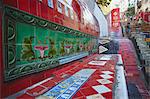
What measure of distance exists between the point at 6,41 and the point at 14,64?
0.47 ft

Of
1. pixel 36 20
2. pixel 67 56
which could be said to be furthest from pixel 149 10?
pixel 36 20

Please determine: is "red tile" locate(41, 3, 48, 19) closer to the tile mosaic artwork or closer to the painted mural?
the painted mural

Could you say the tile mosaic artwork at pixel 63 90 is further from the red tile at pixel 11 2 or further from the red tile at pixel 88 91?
the red tile at pixel 11 2

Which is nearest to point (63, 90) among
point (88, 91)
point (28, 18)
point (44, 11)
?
point (88, 91)

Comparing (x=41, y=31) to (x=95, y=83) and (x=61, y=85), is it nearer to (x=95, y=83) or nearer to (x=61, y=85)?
(x=61, y=85)

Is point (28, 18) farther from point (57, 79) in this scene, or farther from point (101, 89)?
point (101, 89)

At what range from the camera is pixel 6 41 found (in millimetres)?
932

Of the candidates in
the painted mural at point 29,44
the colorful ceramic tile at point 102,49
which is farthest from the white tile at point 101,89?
the colorful ceramic tile at point 102,49

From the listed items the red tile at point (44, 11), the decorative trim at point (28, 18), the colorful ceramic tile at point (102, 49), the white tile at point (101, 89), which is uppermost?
the red tile at point (44, 11)

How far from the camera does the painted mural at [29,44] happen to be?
0.96 meters

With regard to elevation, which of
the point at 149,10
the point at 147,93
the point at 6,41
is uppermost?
the point at 149,10

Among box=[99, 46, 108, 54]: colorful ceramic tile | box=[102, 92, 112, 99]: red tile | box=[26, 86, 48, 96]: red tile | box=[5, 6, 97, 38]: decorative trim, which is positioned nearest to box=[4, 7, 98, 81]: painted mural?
box=[5, 6, 97, 38]: decorative trim

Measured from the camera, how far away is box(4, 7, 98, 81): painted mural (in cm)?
96

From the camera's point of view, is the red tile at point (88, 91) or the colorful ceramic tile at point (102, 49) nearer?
the red tile at point (88, 91)
